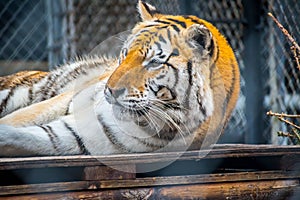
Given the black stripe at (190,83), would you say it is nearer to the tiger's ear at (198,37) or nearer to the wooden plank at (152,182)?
the tiger's ear at (198,37)

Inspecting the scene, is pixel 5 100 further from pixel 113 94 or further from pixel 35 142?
pixel 113 94

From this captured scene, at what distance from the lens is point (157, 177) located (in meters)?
1.71

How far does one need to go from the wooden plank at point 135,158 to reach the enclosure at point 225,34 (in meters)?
1.11

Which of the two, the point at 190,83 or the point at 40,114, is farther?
the point at 40,114

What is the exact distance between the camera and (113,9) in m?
4.49

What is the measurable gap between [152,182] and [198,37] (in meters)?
0.50

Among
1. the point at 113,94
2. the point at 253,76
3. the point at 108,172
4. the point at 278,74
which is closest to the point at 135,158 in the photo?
the point at 108,172

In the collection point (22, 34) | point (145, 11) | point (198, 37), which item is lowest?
A: point (198, 37)

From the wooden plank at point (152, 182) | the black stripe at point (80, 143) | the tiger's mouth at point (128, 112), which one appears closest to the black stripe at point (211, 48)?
the tiger's mouth at point (128, 112)

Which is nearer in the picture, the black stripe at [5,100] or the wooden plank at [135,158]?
the wooden plank at [135,158]

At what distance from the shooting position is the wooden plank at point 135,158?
1543 mm

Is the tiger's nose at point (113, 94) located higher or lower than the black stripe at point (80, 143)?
higher

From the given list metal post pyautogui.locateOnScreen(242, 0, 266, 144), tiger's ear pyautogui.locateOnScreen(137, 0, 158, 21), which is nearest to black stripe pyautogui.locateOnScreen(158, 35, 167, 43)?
tiger's ear pyautogui.locateOnScreen(137, 0, 158, 21)

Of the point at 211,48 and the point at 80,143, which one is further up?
the point at 211,48
